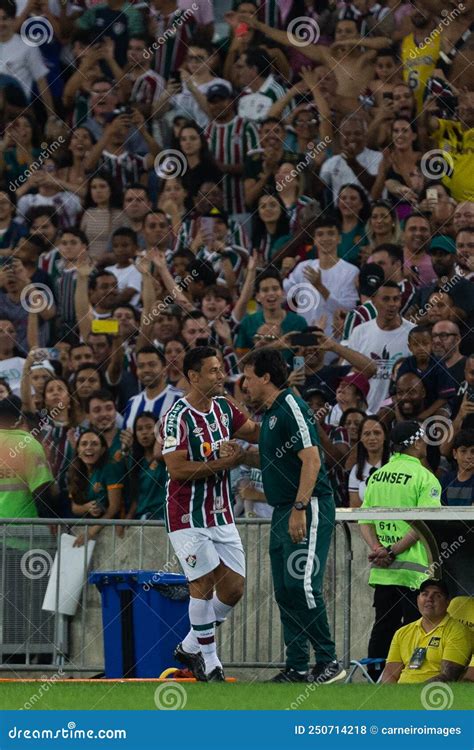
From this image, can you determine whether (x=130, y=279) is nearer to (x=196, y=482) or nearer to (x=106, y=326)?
(x=106, y=326)

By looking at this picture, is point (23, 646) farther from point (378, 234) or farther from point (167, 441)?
point (378, 234)

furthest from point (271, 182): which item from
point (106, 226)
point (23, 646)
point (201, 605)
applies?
point (201, 605)

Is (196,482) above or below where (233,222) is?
below

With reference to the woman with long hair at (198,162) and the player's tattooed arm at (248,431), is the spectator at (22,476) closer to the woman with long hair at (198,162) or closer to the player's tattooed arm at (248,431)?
the player's tattooed arm at (248,431)

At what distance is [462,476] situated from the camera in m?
12.4

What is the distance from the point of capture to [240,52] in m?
18.8

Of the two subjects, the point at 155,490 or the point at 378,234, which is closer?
the point at 155,490

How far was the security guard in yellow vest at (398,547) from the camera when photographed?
1196 centimetres

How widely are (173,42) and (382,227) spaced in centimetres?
469

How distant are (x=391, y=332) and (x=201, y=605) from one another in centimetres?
455

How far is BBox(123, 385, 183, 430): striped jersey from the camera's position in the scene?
15570 mm

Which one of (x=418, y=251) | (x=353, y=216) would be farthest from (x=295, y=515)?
(x=353, y=216)

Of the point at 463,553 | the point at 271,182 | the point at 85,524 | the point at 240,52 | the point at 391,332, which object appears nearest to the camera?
the point at 463,553

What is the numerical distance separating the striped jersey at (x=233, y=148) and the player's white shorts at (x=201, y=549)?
23.1ft
